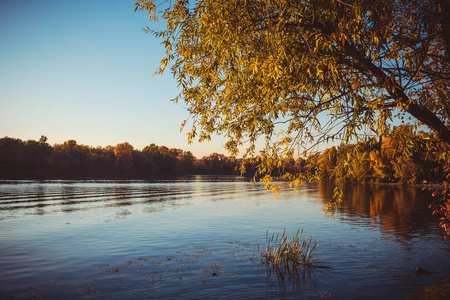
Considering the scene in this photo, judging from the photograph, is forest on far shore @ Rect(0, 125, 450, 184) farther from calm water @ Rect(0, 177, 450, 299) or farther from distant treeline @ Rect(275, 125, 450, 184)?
calm water @ Rect(0, 177, 450, 299)

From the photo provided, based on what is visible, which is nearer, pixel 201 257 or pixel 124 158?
pixel 201 257

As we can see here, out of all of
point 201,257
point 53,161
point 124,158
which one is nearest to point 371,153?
point 201,257

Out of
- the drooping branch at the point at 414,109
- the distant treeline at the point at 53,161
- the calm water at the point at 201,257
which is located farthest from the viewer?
the distant treeline at the point at 53,161

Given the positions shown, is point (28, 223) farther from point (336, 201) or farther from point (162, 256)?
point (336, 201)

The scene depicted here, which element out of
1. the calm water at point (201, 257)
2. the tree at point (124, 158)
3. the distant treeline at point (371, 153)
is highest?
the tree at point (124, 158)

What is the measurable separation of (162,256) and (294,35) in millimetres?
14761

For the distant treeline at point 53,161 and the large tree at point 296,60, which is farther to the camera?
the distant treeline at point 53,161

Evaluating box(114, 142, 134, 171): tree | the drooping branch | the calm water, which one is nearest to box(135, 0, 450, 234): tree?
the drooping branch

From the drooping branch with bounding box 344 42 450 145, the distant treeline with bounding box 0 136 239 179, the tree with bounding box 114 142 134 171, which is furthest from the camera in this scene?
the tree with bounding box 114 142 134 171

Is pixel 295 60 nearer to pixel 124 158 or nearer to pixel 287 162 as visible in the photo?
pixel 287 162

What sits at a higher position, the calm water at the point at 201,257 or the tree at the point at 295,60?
the tree at the point at 295,60

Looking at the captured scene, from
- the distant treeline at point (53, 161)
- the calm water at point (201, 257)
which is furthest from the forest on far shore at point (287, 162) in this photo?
the calm water at point (201, 257)

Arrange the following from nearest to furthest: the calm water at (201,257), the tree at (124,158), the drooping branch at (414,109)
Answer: the drooping branch at (414,109)
the calm water at (201,257)
the tree at (124,158)

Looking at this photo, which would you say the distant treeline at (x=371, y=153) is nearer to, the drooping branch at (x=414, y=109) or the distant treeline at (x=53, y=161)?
the drooping branch at (x=414, y=109)
